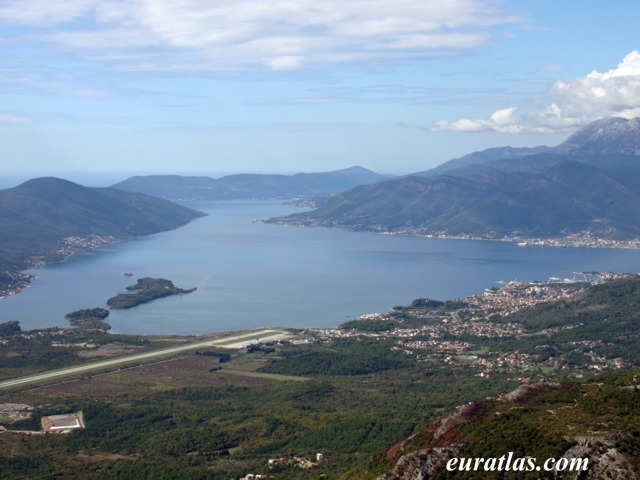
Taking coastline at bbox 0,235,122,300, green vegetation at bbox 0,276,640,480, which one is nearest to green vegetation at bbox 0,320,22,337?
green vegetation at bbox 0,276,640,480

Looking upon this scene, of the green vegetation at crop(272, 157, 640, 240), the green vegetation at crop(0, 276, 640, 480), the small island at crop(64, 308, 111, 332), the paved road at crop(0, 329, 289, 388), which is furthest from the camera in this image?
the green vegetation at crop(272, 157, 640, 240)

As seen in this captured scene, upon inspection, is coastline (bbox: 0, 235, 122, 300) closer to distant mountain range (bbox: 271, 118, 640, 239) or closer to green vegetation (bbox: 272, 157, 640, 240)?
green vegetation (bbox: 272, 157, 640, 240)

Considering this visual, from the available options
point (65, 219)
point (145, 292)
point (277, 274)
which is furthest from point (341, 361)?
point (65, 219)

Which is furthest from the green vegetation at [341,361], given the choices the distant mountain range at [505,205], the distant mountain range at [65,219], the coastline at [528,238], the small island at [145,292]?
the distant mountain range at [505,205]

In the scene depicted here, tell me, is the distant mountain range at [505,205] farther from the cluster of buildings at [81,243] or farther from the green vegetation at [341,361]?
the green vegetation at [341,361]

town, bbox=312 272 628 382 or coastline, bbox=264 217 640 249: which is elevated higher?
coastline, bbox=264 217 640 249

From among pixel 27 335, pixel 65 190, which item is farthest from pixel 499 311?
pixel 65 190

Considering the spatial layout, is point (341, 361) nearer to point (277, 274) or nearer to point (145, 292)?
point (145, 292)

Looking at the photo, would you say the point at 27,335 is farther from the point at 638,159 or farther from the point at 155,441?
the point at 638,159
